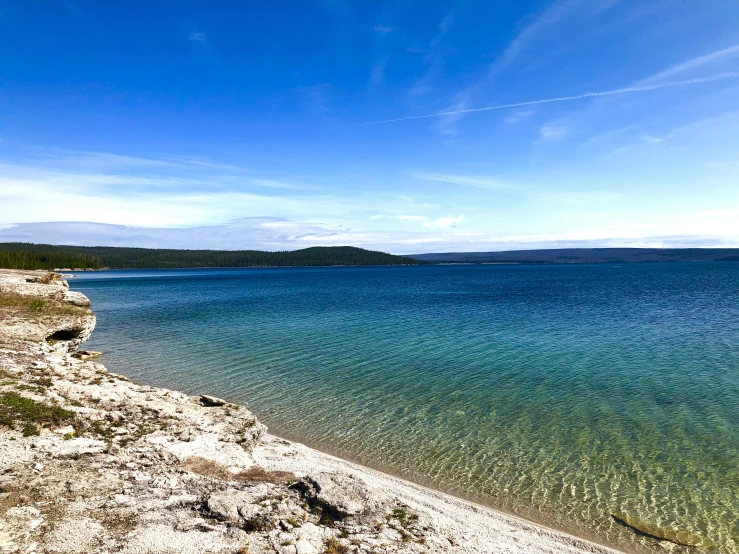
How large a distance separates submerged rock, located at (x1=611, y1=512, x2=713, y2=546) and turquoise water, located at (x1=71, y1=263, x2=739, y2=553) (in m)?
0.17

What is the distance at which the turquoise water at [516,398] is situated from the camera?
10.9m

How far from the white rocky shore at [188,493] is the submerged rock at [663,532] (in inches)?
53.1

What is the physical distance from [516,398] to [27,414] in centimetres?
1623

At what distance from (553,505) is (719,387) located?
13.3 metres

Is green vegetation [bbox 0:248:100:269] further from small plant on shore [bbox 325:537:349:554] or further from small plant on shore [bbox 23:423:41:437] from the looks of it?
small plant on shore [bbox 325:537:349:554]

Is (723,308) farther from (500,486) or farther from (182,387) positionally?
(182,387)

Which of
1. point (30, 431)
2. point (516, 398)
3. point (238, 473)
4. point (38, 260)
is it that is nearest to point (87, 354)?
point (30, 431)

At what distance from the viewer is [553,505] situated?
34.3ft

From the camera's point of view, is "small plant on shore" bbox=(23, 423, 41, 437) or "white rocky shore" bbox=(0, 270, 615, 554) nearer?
"white rocky shore" bbox=(0, 270, 615, 554)

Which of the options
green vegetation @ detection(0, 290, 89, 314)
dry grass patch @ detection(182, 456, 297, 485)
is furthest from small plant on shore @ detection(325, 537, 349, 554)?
green vegetation @ detection(0, 290, 89, 314)

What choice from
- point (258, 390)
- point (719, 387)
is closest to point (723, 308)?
point (719, 387)

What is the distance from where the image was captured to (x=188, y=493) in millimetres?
8352

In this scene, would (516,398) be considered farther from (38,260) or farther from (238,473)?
(38,260)

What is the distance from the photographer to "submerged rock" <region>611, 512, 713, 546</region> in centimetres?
905
